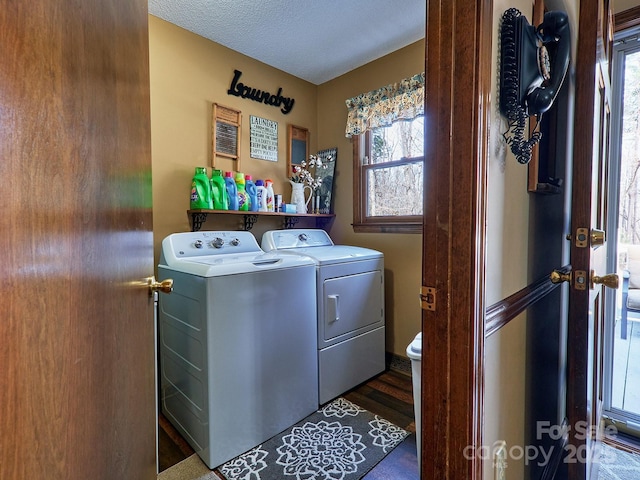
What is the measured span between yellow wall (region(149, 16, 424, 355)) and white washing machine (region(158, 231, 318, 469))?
1.58ft

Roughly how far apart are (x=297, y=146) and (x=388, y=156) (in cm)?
83

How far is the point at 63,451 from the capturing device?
519 millimetres

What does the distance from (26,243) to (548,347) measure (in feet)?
5.53

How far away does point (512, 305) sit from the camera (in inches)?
37.4

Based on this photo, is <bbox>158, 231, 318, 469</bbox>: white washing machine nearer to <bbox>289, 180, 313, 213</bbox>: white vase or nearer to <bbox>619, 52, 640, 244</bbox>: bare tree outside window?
<bbox>289, 180, 313, 213</bbox>: white vase

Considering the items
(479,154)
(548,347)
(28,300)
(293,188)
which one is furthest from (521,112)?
(293,188)

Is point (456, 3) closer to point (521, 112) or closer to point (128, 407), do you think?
point (521, 112)

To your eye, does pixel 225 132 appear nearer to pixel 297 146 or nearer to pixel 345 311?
pixel 297 146

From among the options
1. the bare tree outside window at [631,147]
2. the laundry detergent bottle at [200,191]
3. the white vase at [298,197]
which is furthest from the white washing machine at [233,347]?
the bare tree outside window at [631,147]

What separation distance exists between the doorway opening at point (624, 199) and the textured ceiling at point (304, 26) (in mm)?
1162

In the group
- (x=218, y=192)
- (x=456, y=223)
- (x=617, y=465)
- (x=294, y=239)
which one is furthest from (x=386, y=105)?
(x=617, y=465)

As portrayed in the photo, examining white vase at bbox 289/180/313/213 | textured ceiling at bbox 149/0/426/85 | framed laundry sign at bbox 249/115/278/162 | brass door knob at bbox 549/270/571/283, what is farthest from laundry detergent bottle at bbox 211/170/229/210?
brass door knob at bbox 549/270/571/283

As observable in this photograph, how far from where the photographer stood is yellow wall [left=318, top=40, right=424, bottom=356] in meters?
2.46

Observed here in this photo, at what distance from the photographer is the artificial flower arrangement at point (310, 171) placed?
2.80m
